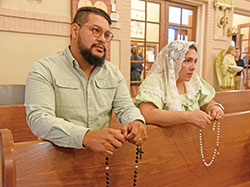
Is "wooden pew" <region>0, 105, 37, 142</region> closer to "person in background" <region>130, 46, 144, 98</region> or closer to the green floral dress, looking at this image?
the green floral dress

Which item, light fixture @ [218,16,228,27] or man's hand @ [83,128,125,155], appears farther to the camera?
light fixture @ [218,16,228,27]

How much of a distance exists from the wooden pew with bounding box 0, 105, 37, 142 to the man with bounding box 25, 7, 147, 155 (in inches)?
29.0

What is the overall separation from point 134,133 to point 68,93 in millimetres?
425

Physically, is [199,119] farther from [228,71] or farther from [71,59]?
[228,71]

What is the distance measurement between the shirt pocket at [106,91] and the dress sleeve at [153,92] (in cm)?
33

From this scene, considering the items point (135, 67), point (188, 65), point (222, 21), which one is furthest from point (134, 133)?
point (222, 21)

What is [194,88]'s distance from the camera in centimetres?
195

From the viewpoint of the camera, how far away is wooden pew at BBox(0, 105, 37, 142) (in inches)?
69.5

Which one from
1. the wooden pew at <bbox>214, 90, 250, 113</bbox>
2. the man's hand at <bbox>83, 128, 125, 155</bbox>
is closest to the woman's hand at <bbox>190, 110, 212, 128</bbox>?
the man's hand at <bbox>83, 128, 125, 155</bbox>

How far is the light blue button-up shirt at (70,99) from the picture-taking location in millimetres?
994

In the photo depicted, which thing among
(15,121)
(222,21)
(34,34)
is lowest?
(15,121)

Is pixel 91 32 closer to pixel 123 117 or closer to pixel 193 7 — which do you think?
pixel 123 117

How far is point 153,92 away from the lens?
1689 mm

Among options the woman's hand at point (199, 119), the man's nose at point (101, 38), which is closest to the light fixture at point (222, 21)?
the woman's hand at point (199, 119)
